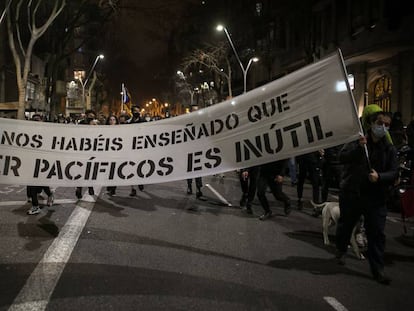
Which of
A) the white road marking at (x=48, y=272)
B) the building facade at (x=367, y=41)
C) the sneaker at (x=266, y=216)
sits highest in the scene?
the building facade at (x=367, y=41)

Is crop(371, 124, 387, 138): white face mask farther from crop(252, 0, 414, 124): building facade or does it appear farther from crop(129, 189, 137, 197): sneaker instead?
crop(252, 0, 414, 124): building facade

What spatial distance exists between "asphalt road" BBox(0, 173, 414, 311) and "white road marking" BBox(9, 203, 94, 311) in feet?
0.04

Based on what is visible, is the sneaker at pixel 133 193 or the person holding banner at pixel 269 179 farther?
the sneaker at pixel 133 193

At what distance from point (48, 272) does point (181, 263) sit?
1.48 metres

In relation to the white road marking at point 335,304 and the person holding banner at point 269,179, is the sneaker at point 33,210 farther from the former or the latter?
the white road marking at point 335,304

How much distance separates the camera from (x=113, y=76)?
72312 mm

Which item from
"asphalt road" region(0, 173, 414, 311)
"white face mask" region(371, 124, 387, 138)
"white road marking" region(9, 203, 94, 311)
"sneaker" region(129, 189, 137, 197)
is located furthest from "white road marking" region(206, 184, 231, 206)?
"white face mask" region(371, 124, 387, 138)

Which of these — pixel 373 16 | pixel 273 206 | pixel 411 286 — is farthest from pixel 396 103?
pixel 411 286

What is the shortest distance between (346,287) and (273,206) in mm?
4828

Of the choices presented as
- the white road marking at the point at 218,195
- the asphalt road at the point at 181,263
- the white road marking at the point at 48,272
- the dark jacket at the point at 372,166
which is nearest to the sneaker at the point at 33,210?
the asphalt road at the point at 181,263

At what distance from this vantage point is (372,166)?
17.3 feet

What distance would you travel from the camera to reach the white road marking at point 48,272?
439 centimetres

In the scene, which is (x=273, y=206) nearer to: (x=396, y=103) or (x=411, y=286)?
(x=411, y=286)

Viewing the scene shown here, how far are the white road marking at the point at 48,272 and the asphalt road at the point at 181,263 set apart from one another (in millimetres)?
11
